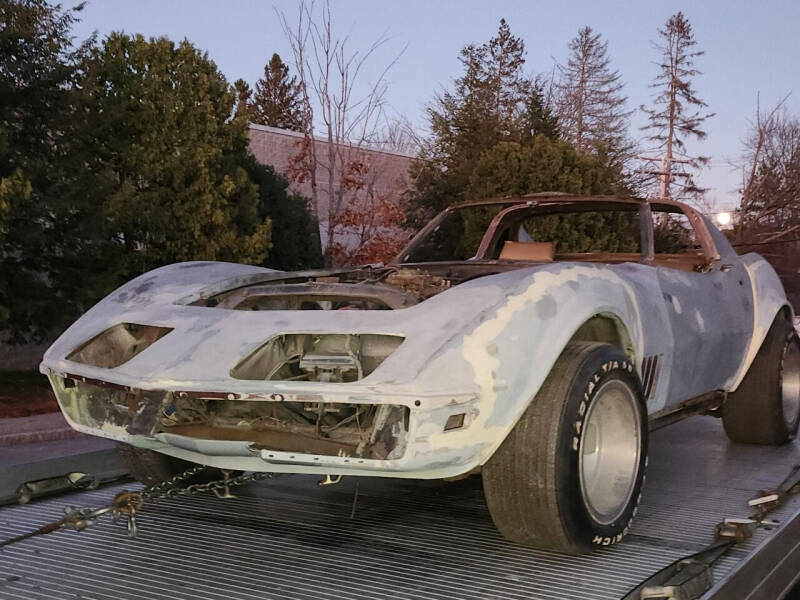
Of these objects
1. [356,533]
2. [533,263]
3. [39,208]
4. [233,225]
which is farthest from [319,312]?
[233,225]

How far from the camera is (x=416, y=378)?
7.89 ft

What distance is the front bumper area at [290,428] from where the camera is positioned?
2.43 m

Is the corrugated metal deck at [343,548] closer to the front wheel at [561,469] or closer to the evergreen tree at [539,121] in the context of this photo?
the front wheel at [561,469]

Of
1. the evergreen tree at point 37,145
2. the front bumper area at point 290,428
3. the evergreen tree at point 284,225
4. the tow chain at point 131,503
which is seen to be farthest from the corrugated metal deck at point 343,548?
the evergreen tree at point 284,225

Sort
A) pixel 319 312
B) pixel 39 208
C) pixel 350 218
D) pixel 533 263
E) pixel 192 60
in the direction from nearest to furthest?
pixel 319 312
pixel 533 263
pixel 39 208
pixel 192 60
pixel 350 218

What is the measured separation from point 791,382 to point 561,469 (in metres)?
2.80

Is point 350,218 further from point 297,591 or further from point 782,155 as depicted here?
point 782,155

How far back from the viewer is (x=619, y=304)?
307 centimetres

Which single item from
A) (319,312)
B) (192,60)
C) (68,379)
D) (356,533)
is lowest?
(356,533)

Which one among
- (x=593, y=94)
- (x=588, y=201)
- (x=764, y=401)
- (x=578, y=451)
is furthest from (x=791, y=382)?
(x=593, y=94)

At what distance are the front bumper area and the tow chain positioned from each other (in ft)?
0.69

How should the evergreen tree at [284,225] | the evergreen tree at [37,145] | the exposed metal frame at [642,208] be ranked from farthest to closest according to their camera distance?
the evergreen tree at [284,225]
the evergreen tree at [37,145]
the exposed metal frame at [642,208]

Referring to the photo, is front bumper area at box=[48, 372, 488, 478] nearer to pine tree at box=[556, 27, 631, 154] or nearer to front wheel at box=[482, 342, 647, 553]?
front wheel at box=[482, 342, 647, 553]

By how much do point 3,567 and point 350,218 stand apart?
10235mm
